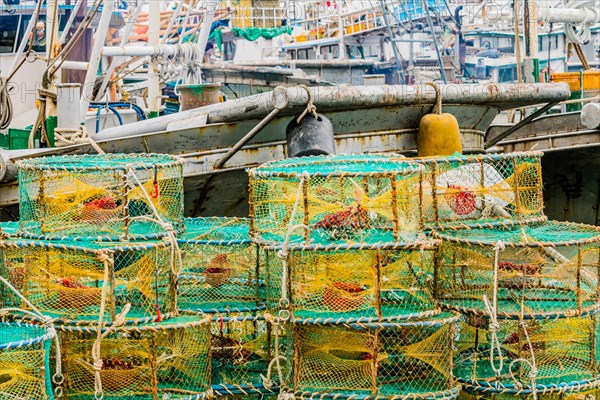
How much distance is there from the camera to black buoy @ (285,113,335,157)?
8.38m

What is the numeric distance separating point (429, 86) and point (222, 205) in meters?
2.10

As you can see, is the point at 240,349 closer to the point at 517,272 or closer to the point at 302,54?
the point at 517,272

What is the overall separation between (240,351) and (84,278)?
1.06 m

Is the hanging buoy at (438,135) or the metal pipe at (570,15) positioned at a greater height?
the metal pipe at (570,15)

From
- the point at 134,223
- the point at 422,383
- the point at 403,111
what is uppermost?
the point at 403,111

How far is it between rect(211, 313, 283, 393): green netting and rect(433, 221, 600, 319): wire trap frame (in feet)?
3.45

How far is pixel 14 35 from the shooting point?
607 inches

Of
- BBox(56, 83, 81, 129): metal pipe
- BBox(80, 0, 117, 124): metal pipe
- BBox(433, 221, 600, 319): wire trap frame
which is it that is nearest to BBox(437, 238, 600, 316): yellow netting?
BBox(433, 221, 600, 319): wire trap frame

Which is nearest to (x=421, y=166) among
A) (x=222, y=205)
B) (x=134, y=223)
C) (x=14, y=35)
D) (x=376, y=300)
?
(x=376, y=300)

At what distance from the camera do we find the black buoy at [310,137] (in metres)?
8.38

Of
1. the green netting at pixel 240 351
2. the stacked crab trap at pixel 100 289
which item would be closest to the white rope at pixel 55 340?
the stacked crab trap at pixel 100 289

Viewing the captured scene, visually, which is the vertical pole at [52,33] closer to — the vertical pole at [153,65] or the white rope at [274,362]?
the vertical pole at [153,65]

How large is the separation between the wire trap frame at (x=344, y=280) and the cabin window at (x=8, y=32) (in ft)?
34.7

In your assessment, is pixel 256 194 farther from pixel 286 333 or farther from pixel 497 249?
pixel 497 249
